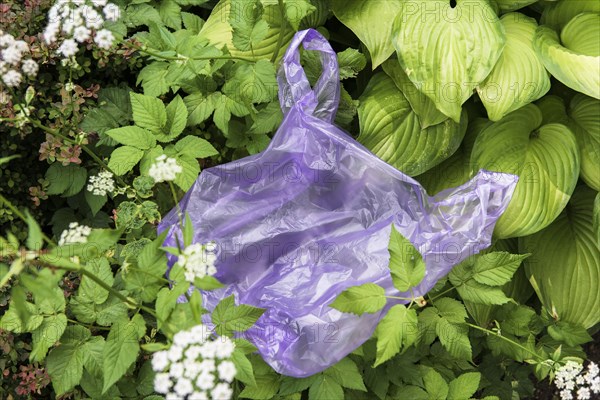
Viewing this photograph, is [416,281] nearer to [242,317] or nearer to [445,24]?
[242,317]

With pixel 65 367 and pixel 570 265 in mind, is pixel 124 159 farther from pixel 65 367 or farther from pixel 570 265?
pixel 570 265

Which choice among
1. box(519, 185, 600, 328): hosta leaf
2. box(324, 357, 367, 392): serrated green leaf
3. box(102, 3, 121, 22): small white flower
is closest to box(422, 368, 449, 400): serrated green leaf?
box(324, 357, 367, 392): serrated green leaf

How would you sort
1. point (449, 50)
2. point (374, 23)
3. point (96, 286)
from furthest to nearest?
1. point (374, 23)
2. point (449, 50)
3. point (96, 286)

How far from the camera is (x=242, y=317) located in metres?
1.32

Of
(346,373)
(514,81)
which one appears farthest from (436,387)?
(514,81)

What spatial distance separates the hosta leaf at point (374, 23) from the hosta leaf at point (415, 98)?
84mm

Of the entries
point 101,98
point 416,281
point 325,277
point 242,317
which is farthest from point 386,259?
point 101,98

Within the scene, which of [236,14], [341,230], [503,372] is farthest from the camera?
[503,372]

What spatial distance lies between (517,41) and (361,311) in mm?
882

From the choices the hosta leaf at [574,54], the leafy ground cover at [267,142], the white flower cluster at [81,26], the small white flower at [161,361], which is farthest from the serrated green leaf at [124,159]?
the hosta leaf at [574,54]

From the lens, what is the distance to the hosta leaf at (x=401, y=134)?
176cm

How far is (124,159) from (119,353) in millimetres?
471

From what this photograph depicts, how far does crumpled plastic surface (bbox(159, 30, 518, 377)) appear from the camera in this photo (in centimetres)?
146

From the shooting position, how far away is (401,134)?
1.78 m
